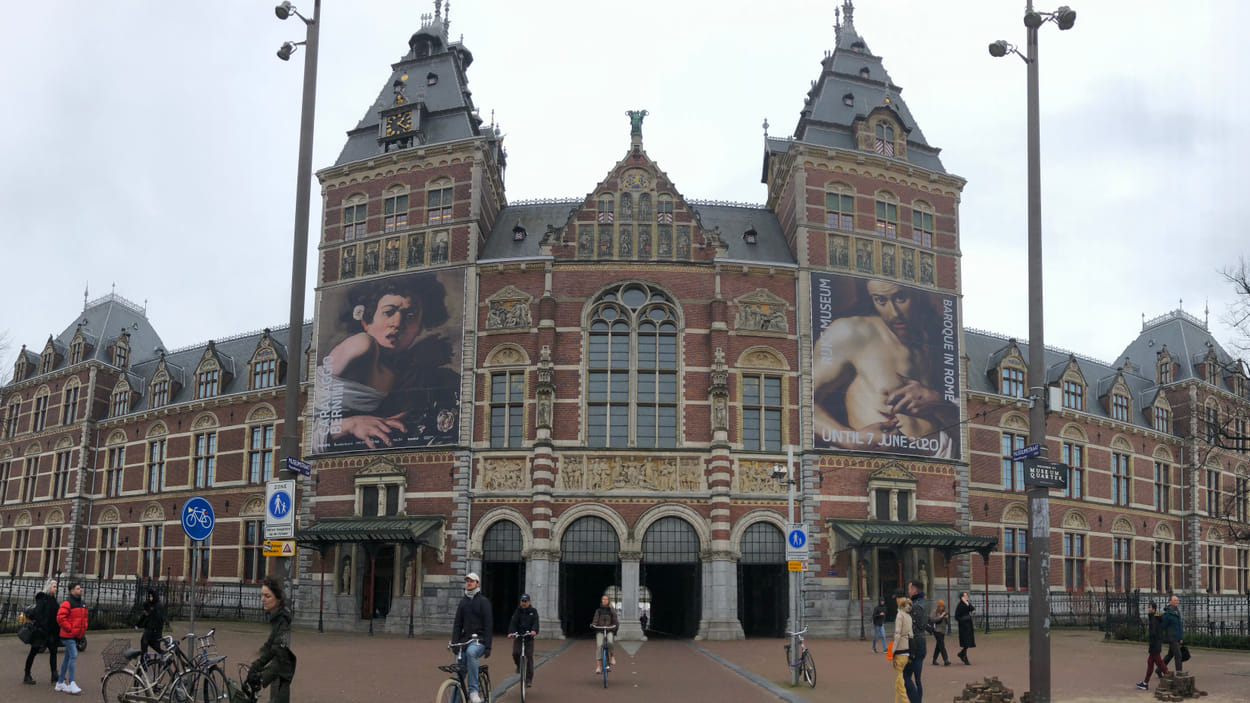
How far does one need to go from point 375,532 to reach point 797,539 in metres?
16.7

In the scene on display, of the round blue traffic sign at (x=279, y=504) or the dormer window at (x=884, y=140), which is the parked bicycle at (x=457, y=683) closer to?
the round blue traffic sign at (x=279, y=504)

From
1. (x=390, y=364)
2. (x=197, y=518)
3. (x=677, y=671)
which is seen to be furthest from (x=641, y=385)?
(x=197, y=518)

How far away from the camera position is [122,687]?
14883 mm

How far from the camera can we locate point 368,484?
3684 centimetres

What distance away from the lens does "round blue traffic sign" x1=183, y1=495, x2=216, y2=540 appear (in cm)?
1437

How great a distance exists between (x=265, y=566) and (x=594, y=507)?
17871mm

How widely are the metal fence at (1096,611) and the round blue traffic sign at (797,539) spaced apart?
16719 millimetres

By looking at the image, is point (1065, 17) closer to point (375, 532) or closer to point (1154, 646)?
point (1154, 646)

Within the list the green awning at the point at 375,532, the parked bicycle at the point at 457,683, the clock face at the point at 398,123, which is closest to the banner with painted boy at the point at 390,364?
the green awning at the point at 375,532

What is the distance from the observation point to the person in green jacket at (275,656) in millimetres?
10727

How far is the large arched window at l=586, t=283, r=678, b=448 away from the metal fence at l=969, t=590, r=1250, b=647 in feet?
47.9

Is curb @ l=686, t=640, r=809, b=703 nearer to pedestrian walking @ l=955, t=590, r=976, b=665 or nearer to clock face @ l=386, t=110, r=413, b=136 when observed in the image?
pedestrian walking @ l=955, t=590, r=976, b=665

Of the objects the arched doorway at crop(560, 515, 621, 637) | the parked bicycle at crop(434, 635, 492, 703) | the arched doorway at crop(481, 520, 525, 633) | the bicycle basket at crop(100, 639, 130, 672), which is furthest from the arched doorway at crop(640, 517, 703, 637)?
the bicycle basket at crop(100, 639, 130, 672)

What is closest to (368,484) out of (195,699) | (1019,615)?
(195,699)
